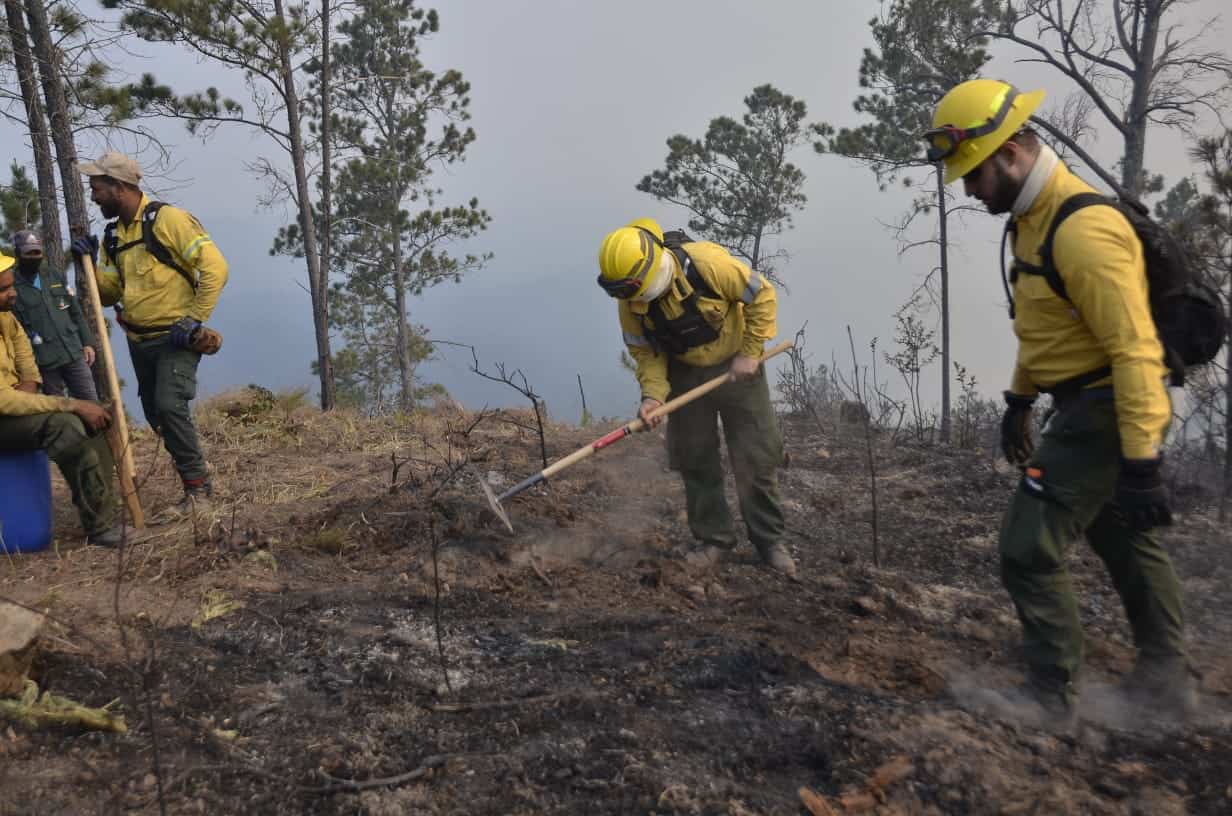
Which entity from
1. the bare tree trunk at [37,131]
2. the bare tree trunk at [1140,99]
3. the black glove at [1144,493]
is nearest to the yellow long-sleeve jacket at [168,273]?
the bare tree trunk at [37,131]

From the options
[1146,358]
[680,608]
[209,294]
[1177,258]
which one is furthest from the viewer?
[209,294]

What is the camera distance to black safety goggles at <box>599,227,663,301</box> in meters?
3.92

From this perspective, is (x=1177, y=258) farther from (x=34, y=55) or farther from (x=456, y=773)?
(x=34, y=55)

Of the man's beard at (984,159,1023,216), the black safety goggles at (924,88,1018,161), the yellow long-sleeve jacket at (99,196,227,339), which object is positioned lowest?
the man's beard at (984,159,1023,216)

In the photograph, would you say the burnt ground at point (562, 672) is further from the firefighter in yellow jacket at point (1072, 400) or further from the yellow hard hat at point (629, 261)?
the yellow hard hat at point (629, 261)

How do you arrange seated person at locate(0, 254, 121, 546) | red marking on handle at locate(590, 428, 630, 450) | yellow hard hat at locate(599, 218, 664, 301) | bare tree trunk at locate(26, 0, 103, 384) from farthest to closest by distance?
bare tree trunk at locate(26, 0, 103, 384) < red marking on handle at locate(590, 428, 630, 450) < seated person at locate(0, 254, 121, 546) < yellow hard hat at locate(599, 218, 664, 301)

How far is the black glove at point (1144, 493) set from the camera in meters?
2.37

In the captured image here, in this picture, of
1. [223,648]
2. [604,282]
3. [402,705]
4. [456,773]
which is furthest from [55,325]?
[456,773]

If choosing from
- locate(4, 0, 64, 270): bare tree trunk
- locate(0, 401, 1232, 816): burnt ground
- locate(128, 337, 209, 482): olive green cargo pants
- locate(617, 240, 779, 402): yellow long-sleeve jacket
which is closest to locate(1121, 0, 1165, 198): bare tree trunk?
locate(0, 401, 1232, 816): burnt ground

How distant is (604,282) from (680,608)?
1592mm

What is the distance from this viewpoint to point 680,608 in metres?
3.91

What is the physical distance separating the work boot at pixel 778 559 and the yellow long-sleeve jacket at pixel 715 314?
101 cm

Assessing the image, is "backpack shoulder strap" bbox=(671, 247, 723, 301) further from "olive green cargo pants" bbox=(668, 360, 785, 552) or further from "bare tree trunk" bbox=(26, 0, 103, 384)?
"bare tree trunk" bbox=(26, 0, 103, 384)

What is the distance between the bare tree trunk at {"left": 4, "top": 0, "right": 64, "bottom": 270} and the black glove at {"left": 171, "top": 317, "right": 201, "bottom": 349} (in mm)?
3805
